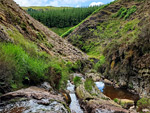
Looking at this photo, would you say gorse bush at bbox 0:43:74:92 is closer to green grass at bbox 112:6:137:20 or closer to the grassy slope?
the grassy slope

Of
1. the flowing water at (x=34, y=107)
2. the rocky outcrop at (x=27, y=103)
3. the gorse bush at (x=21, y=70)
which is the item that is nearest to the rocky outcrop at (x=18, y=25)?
the gorse bush at (x=21, y=70)

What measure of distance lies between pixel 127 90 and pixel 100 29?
52.0m

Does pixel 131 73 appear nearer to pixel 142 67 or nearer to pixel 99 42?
pixel 142 67

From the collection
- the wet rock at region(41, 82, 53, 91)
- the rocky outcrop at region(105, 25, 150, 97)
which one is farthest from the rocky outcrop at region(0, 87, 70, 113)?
the rocky outcrop at region(105, 25, 150, 97)

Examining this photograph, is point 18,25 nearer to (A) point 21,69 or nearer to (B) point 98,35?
(A) point 21,69

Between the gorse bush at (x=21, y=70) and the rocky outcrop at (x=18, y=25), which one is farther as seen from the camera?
the rocky outcrop at (x=18, y=25)

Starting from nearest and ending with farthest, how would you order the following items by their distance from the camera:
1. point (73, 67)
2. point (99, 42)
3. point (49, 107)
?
1. point (49, 107)
2. point (73, 67)
3. point (99, 42)

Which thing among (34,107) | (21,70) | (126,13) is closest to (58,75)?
(21,70)

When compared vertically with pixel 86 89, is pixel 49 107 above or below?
above

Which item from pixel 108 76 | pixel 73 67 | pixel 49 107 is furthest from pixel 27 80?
pixel 108 76

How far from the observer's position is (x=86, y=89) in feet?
42.5

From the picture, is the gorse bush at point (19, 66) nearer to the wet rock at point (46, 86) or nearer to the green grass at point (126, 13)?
the wet rock at point (46, 86)

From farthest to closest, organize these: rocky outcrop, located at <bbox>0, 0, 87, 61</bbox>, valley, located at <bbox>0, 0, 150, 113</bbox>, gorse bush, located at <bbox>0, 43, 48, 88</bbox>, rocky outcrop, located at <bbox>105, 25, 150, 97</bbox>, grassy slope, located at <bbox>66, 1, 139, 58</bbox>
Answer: grassy slope, located at <bbox>66, 1, 139, 58</bbox>
rocky outcrop, located at <bbox>105, 25, 150, 97</bbox>
rocky outcrop, located at <bbox>0, 0, 87, 61</bbox>
gorse bush, located at <bbox>0, 43, 48, 88</bbox>
valley, located at <bbox>0, 0, 150, 113</bbox>

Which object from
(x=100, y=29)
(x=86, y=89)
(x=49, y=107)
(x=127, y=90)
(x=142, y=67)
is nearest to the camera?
(x=49, y=107)
